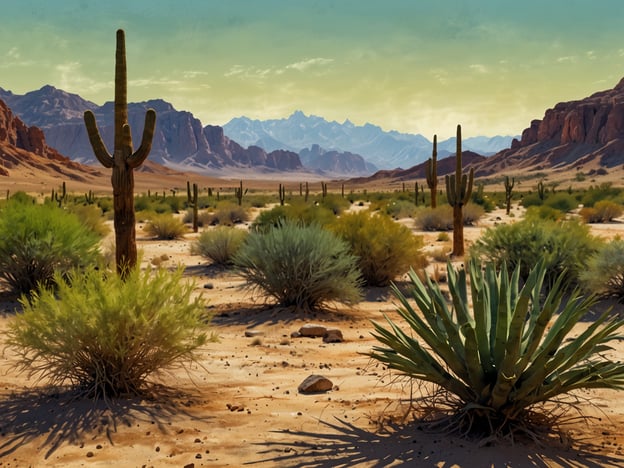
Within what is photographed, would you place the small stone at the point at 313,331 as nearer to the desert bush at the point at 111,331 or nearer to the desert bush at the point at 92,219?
the desert bush at the point at 111,331

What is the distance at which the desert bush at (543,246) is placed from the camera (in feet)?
40.5

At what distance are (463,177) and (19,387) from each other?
1410cm

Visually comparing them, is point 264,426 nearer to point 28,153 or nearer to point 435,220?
point 435,220

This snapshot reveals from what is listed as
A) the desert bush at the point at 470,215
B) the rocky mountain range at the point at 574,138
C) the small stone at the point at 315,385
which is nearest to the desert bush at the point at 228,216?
the desert bush at the point at 470,215

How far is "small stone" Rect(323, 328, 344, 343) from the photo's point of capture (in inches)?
341

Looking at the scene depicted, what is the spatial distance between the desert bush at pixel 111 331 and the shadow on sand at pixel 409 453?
5.08 ft

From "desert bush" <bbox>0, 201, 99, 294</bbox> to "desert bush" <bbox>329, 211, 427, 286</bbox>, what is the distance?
16.3 feet

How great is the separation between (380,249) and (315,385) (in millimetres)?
6851

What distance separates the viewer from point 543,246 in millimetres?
12648

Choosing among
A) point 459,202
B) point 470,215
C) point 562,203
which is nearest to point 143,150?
point 459,202

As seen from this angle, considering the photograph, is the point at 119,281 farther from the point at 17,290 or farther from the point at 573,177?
the point at 573,177

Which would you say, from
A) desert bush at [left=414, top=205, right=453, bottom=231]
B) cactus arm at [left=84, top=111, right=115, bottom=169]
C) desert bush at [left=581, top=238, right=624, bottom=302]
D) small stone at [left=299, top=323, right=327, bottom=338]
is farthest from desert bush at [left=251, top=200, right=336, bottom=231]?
desert bush at [left=414, top=205, right=453, bottom=231]

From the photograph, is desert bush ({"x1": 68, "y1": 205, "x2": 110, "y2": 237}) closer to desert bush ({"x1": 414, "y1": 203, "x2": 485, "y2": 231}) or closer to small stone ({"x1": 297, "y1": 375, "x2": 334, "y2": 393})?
desert bush ({"x1": 414, "y1": 203, "x2": 485, "y2": 231})

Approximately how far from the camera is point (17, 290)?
37.0 ft
